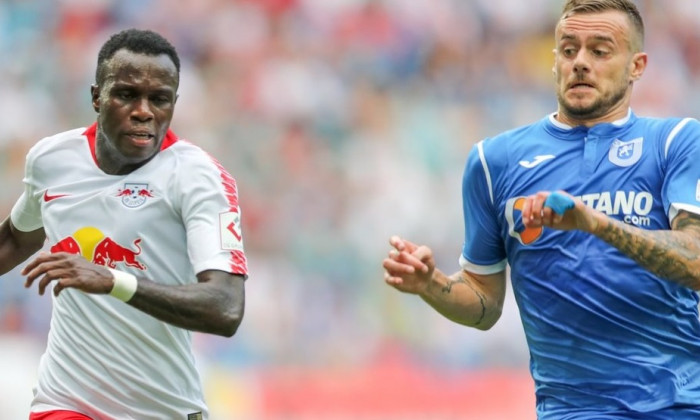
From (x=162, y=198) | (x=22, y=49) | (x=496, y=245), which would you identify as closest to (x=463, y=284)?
(x=496, y=245)

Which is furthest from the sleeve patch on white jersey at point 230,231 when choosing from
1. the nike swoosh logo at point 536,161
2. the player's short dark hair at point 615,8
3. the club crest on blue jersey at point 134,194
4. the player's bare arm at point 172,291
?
the player's short dark hair at point 615,8

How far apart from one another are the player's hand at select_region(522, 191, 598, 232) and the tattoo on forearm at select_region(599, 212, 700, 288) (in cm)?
19

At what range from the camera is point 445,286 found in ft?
19.1

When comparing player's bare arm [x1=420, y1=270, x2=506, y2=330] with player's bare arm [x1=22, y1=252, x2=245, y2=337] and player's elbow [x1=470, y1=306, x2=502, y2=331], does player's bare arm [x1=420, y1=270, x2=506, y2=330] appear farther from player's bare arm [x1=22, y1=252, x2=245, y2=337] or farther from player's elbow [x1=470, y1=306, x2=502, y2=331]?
player's bare arm [x1=22, y1=252, x2=245, y2=337]

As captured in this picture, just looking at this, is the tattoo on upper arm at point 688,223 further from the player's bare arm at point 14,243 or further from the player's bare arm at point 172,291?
the player's bare arm at point 14,243

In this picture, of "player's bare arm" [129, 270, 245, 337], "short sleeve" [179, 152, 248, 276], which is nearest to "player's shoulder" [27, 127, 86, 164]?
"short sleeve" [179, 152, 248, 276]

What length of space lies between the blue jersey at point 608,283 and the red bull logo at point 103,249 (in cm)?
168

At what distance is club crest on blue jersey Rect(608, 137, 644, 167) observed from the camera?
5.57 m

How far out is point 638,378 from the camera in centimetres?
538

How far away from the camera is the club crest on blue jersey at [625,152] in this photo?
18.3 feet

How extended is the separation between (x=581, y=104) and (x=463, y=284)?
3.26ft

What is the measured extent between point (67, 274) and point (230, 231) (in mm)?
880

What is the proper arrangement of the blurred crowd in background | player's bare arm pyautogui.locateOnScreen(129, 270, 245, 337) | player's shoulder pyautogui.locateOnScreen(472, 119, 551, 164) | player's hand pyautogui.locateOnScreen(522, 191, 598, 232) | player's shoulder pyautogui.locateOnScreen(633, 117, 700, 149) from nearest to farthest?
player's hand pyautogui.locateOnScreen(522, 191, 598, 232), player's bare arm pyautogui.locateOnScreen(129, 270, 245, 337), player's shoulder pyautogui.locateOnScreen(633, 117, 700, 149), player's shoulder pyautogui.locateOnScreen(472, 119, 551, 164), the blurred crowd in background

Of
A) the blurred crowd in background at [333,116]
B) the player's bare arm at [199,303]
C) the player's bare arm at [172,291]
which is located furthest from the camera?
the blurred crowd in background at [333,116]
